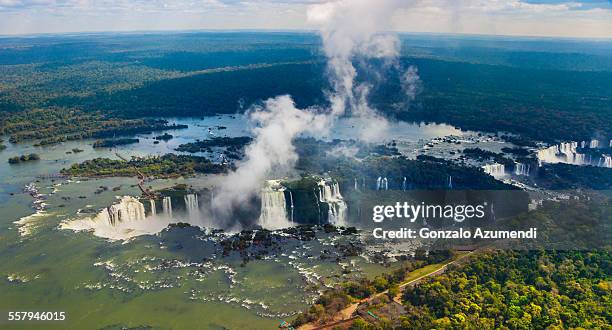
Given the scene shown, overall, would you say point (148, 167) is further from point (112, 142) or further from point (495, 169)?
point (495, 169)

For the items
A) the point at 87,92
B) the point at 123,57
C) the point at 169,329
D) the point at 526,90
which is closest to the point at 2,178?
the point at 169,329

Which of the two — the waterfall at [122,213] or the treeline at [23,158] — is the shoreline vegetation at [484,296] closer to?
the waterfall at [122,213]

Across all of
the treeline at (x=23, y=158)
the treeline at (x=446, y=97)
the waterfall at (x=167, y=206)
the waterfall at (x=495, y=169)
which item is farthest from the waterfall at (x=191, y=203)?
the treeline at (x=446, y=97)

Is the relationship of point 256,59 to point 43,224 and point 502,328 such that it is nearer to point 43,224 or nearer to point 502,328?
Answer: point 43,224

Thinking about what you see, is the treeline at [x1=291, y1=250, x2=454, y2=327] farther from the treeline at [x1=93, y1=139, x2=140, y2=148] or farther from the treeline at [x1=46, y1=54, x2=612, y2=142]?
the treeline at [x1=93, y1=139, x2=140, y2=148]

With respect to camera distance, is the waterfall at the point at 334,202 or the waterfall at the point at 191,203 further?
the waterfall at the point at 191,203

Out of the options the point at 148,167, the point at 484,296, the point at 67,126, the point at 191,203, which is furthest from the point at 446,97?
the point at 484,296
